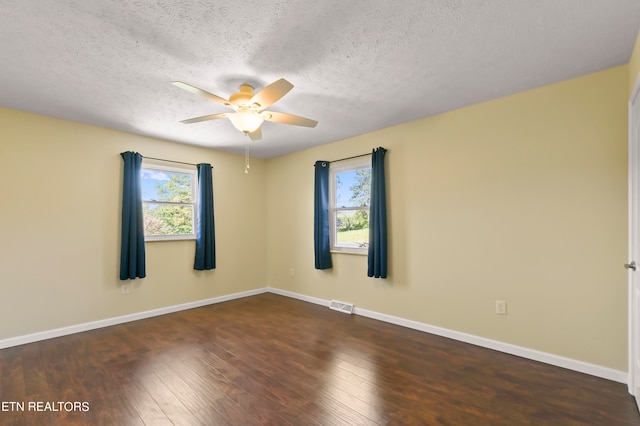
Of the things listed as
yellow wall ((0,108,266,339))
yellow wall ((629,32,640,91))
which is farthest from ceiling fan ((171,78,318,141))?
yellow wall ((629,32,640,91))

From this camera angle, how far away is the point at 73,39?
1.99 m

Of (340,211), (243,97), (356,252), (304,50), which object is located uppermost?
(304,50)

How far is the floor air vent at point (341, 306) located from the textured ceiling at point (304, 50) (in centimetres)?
263

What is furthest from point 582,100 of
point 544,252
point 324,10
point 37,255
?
point 37,255

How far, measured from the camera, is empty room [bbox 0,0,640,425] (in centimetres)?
194

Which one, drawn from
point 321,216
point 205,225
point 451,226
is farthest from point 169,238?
point 451,226

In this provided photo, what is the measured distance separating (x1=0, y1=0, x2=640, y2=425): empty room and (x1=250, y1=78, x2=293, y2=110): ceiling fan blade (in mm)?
18

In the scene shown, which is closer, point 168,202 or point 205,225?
point 168,202

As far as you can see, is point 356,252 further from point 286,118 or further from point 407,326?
point 286,118

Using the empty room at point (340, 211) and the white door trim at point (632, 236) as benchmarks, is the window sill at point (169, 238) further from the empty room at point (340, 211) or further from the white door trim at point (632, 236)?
the white door trim at point (632, 236)

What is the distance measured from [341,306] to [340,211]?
1.37 metres

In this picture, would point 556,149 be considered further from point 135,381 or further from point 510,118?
point 135,381

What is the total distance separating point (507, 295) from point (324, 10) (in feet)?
9.40

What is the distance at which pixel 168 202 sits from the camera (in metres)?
4.39
